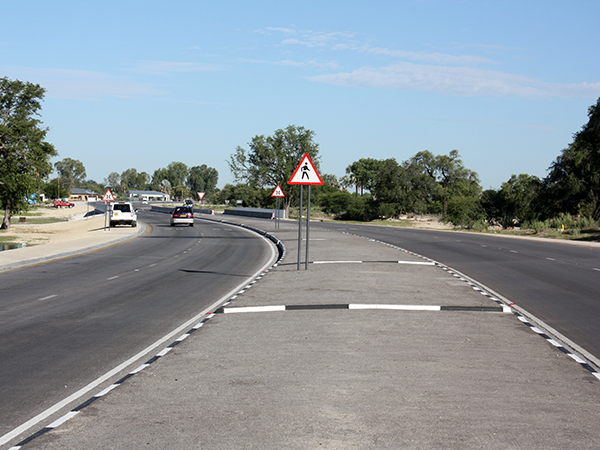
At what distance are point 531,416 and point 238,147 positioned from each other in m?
109

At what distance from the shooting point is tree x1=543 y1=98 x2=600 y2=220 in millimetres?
51312

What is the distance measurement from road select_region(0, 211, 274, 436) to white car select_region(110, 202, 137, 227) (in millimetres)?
26169

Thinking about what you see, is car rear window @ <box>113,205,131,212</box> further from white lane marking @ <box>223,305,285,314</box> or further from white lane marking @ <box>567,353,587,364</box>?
white lane marking @ <box>567,353,587,364</box>

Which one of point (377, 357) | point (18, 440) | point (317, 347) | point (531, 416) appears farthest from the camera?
point (317, 347)

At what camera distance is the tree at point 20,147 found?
46594 mm

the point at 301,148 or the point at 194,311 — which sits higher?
the point at 301,148

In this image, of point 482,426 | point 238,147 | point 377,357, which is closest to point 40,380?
point 377,357

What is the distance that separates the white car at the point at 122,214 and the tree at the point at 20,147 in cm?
604

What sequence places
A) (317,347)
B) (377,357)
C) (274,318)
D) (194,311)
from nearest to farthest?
(377,357) < (317,347) < (274,318) < (194,311)

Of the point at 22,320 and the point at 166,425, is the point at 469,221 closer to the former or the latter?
the point at 22,320

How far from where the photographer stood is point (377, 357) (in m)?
7.39

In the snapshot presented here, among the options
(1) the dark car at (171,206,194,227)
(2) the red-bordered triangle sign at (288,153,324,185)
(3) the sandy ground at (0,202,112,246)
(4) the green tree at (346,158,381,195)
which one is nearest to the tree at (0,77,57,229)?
(3) the sandy ground at (0,202,112,246)

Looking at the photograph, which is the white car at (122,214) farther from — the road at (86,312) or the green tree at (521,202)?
the green tree at (521,202)

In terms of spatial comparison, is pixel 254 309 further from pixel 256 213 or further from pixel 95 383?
pixel 256 213
